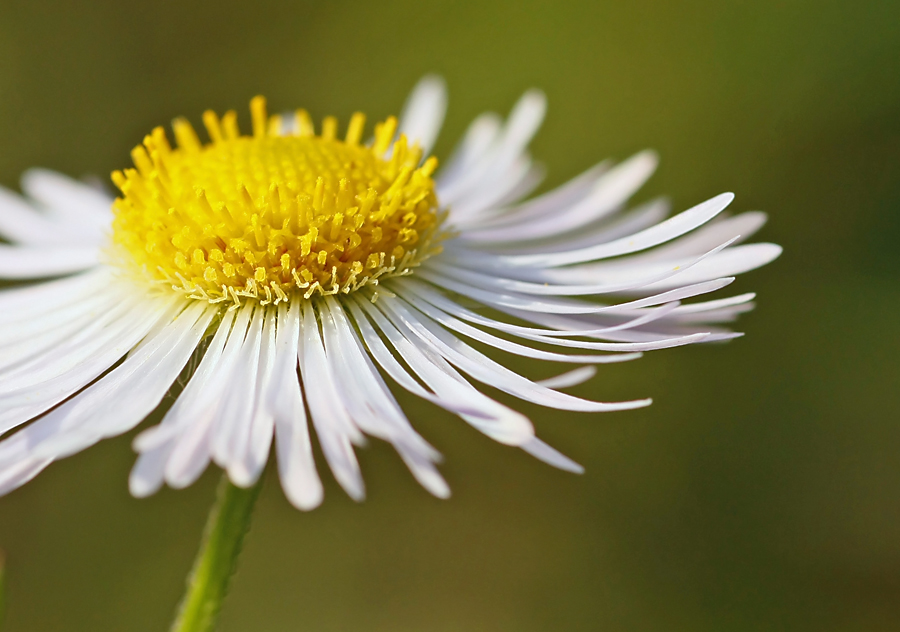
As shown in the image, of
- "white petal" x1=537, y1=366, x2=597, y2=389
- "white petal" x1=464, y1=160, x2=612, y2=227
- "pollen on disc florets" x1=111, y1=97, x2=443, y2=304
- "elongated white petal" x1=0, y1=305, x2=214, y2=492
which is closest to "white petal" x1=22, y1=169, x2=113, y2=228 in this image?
"pollen on disc florets" x1=111, y1=97, x2=443, y2=304

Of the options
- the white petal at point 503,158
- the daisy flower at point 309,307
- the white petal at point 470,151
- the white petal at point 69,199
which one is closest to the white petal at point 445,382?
the daisy flower at point 309,307

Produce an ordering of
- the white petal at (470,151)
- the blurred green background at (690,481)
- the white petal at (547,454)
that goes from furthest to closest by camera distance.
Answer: the blurred green background at (690,481) → the white petal at (470,151) → the white petal at (547,454)

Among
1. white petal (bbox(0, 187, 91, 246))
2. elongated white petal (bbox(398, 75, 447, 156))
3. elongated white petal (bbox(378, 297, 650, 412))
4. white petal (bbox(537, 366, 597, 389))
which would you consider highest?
elongated white petal (bbox(398, 75, 447, 156))

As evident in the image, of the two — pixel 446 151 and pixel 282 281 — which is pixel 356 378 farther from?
pixel 446 151

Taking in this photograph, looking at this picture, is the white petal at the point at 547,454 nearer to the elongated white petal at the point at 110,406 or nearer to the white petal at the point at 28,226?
the elongated white petal at the point at 110,406

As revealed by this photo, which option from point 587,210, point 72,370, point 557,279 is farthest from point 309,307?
point 587,210

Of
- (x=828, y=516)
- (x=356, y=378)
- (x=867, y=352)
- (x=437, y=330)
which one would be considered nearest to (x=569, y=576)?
(x=828, y=516)

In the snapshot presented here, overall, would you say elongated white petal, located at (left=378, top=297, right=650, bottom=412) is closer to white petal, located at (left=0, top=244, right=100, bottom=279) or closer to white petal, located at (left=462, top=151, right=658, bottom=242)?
white petal, located at (left=462, top=151, right=658, bottom=242)
